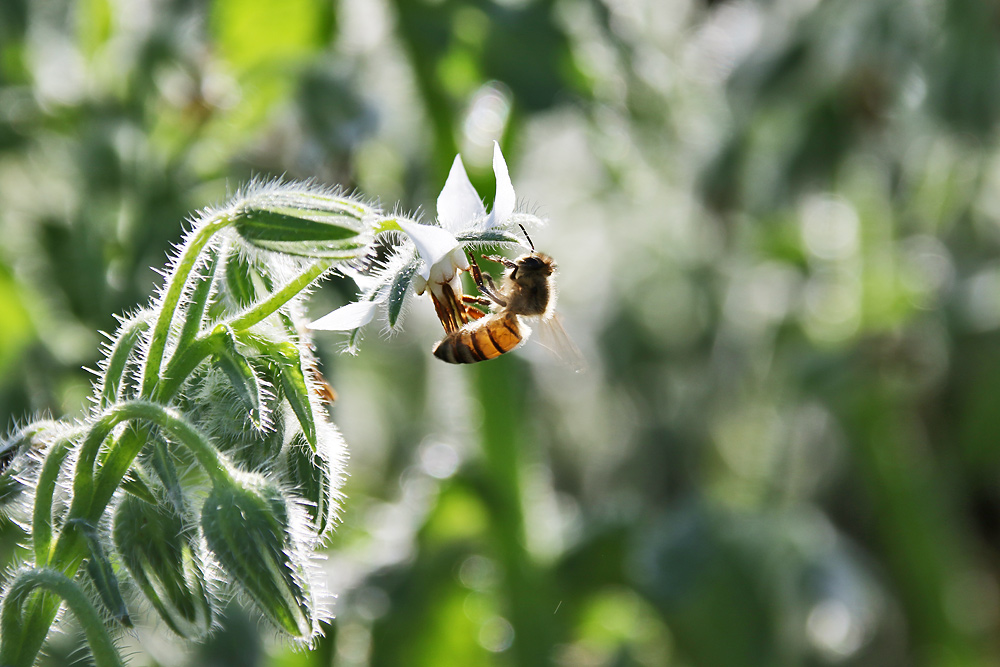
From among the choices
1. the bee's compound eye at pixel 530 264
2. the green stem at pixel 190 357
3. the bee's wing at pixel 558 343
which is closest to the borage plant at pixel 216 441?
the green stem at pixel 190 357

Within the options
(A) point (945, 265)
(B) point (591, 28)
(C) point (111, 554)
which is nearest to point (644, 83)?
(B) point (591, 28)

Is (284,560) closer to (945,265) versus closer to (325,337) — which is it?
(325,337)

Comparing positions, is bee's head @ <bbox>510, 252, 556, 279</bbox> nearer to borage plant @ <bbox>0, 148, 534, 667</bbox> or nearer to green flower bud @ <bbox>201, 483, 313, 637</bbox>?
borage plant @ <bbox>0, 148, 534, 667</bbox>

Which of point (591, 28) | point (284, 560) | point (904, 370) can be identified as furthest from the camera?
point (904, 370)

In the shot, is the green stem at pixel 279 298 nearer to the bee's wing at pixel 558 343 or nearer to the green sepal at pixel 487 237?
the green sepal at pixel 487 237

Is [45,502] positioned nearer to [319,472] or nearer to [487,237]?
[319,472]
